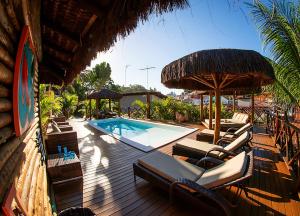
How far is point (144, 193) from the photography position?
11.9 feet

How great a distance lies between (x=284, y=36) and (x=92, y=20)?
4432 mm

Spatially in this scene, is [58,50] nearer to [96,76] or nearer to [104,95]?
[104,95]

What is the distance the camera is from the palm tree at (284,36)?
4.27 metres

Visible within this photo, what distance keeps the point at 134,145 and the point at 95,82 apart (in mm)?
29328

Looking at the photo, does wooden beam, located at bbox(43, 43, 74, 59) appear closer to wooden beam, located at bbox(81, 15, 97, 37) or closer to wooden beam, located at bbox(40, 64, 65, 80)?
wooden beam, located at bbox(40, 64, 65, 80)

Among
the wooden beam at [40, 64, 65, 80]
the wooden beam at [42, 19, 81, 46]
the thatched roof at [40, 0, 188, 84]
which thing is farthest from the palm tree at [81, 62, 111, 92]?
the wooden beam at [42, 19, 81, 46]

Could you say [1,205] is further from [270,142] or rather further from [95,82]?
[95,82]

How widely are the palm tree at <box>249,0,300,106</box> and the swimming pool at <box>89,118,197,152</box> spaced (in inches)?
174

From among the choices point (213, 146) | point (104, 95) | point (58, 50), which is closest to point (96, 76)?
point (104, 95)

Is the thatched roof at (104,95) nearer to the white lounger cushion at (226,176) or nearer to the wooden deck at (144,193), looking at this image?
the wooden deck at (144,193)

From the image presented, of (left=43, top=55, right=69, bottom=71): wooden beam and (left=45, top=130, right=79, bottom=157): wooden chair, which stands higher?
(left=43, top=55, right=69, bottom=71): wooden beam

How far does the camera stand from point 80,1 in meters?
1.95

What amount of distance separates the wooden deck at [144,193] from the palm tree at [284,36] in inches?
91.2

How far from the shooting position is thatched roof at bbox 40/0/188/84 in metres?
Answer: 2.08
